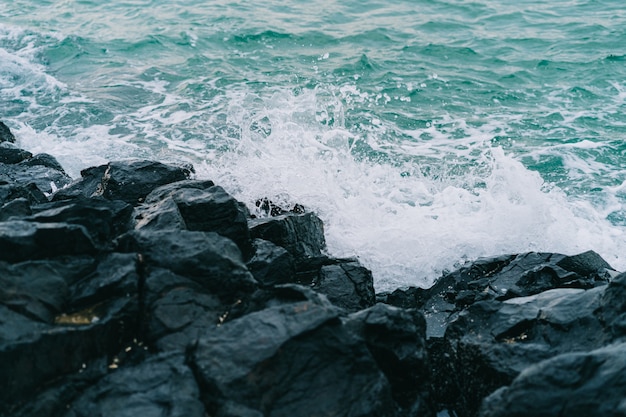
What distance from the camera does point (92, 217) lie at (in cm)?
451

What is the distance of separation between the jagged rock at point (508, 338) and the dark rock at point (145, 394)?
195 cm

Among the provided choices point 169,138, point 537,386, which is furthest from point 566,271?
point 169,138

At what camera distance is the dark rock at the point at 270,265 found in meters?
4.98

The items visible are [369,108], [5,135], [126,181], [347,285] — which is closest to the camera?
[347,285]

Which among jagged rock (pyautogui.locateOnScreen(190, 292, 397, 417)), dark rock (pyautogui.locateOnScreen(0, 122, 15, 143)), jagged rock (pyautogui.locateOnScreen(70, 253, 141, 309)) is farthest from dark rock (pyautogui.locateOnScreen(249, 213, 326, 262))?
dark rock (pyautogui.locateOnScreen(0, 122, 15, 143))

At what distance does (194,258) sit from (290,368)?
114 centimetres

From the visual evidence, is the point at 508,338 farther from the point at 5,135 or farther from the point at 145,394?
the point at 5,135

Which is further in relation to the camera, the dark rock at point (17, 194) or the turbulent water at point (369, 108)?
the turbulent water at point (369, 108)

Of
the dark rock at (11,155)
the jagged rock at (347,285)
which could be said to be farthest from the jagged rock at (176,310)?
the dark rock at (11,155)

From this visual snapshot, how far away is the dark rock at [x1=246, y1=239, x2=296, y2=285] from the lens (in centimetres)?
498

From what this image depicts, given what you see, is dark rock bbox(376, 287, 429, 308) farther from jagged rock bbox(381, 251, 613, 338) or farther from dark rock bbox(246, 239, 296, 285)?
dark rock bbox(246, 239, 296, 285)

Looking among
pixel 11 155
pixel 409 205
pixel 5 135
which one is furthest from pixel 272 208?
pixel 5 135

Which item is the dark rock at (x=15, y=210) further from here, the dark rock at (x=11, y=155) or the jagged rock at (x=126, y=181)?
the dark rock at (x=11, y=155)

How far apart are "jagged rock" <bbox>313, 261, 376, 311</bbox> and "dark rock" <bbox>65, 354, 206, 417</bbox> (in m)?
2.02
